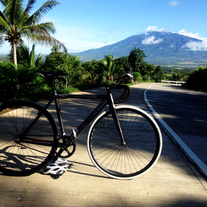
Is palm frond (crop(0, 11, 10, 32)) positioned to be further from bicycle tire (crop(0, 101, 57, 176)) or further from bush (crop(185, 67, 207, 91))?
bush (crop(185, 67, 207, 91))

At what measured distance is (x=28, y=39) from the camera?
17.8 m

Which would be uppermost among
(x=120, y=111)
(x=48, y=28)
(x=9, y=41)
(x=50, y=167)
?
(x=48, y=28)

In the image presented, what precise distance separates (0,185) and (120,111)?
159cm

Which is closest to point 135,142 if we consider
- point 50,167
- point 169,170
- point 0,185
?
point 169,170

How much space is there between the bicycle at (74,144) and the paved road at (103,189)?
14 centimetres

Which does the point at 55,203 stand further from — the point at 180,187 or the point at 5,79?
the point at 5,79

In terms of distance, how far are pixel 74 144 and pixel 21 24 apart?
1693cm

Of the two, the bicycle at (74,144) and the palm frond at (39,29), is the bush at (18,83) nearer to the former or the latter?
the bicycle at (74,144)

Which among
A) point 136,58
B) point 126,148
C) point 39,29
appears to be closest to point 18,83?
point 126,148

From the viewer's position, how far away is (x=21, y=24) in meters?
16.9

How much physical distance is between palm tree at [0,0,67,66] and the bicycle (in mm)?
14285

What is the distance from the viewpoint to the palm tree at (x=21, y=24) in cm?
1598

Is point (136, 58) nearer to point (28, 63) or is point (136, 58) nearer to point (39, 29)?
point (39, 29)

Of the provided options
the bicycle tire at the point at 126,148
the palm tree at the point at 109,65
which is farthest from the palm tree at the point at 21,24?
the palm tree at the point at 109,65
